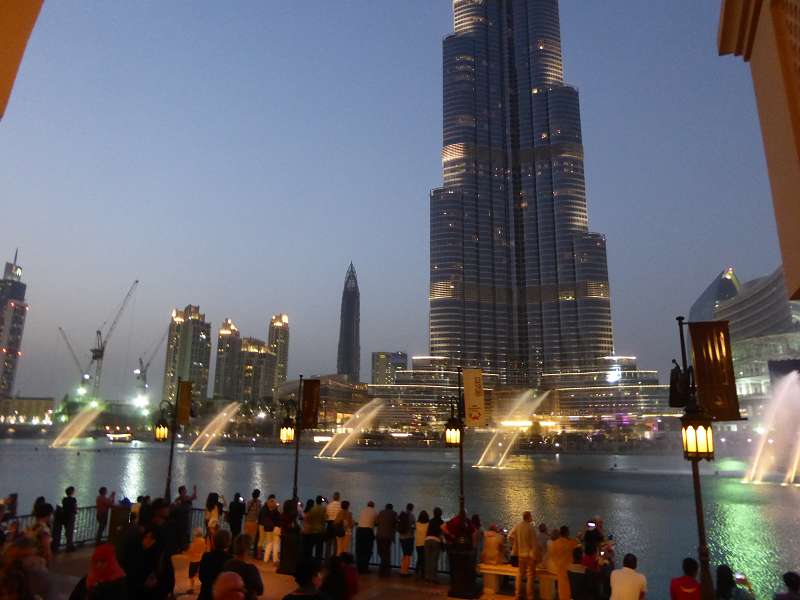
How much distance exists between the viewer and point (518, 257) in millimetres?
198750

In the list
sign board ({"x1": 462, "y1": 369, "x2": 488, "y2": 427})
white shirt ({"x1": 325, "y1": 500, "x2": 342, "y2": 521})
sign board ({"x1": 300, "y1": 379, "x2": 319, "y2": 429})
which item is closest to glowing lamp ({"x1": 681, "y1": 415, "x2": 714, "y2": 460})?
sign board ({"x1": 462, "y1": 369, "x2": 488, "y2": 427})

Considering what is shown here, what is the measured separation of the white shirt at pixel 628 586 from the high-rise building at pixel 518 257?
171018 millimetres

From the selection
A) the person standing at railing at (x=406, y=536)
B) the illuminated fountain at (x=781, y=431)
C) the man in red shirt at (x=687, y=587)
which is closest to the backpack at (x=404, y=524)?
the person standing at railing at (x=406, y=536)

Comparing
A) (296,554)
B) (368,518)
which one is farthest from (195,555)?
(368,518)

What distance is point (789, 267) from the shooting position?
5434mm

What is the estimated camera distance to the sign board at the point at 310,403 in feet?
67.5

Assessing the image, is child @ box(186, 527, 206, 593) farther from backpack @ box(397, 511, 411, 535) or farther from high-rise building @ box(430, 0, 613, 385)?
high-rise building @ box(430, 0, 613, 385)

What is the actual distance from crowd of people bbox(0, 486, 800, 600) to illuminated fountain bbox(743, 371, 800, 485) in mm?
80434

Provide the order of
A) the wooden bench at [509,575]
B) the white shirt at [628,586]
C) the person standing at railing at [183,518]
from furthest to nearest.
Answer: the person standing at railing at [183,518] < the wooden bench at [509,575] < the white shirt at [628,586]

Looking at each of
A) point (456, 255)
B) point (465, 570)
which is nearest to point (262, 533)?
point (465, 570)

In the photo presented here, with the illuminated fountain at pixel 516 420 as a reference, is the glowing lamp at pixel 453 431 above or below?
below

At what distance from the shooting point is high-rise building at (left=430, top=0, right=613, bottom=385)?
599 ft

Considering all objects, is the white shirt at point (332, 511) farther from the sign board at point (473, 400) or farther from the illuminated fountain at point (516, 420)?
the illuminated fountain at point (516, 420)

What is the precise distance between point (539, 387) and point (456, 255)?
50.6 m
